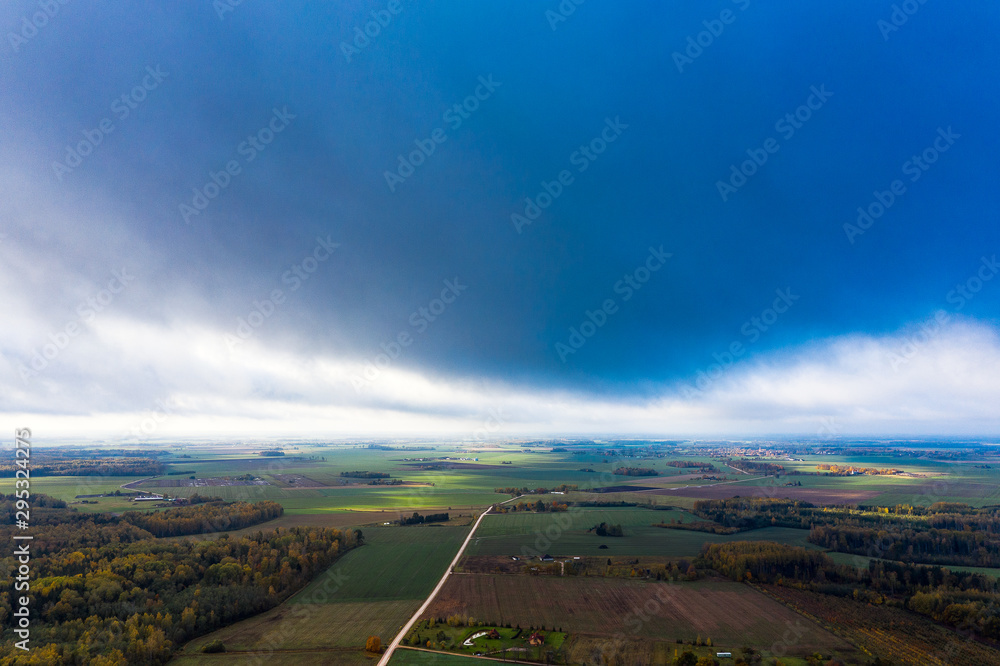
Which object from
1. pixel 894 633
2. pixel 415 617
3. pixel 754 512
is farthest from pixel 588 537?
pixel 894 633

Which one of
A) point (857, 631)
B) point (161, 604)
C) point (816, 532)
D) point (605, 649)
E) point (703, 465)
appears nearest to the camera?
point (605, 649)

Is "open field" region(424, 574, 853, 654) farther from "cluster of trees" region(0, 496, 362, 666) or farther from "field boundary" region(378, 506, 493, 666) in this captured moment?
"cluster of trees" region(0, 496, 362, 666)

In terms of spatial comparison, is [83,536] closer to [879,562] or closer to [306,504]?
[306,504]

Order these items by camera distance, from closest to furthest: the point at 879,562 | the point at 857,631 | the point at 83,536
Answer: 1. the point at 857,631
2. the point at 879,562
3. the point at 83,536

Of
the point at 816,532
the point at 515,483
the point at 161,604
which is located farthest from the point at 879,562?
the point at 515,483

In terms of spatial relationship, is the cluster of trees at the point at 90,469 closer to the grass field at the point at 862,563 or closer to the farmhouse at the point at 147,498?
the farmhouse at the point at 147,498

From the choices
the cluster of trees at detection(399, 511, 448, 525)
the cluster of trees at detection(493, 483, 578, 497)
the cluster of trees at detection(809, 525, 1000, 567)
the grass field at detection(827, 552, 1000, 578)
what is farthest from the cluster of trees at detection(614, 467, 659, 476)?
the grass field at detection(827, 552, 1000, 578)

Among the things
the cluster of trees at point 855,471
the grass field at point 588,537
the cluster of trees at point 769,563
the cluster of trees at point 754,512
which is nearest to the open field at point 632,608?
the cluster of trees at point 769,563
